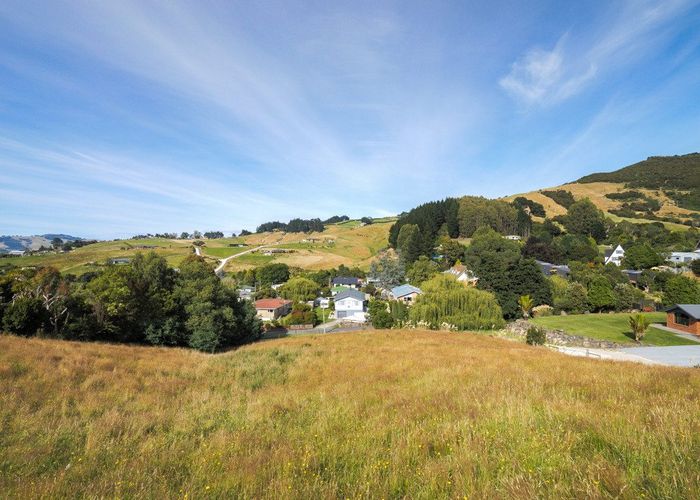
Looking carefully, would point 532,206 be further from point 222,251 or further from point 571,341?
point 222,251

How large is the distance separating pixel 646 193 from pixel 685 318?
146650mm

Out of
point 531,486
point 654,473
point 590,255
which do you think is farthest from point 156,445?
point 590,255

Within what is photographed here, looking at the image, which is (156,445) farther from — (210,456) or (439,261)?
(439,261)

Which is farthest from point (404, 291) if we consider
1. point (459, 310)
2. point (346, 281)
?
point (346, 281)

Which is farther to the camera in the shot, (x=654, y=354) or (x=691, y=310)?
(x=691, y=310)

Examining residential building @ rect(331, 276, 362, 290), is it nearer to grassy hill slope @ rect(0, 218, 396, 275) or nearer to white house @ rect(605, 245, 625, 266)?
grassy hill slope @ rect(0, 218, 396, 275)

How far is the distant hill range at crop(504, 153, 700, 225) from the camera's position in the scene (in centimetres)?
11472

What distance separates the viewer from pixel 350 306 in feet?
205

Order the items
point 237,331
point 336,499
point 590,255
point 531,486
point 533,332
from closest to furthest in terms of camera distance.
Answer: point 531,486, point 336,499, point 533,332, point 237,331, point 590,255

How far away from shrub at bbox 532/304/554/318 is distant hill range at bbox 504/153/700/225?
9269 cm

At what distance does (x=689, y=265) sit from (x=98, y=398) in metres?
89.9

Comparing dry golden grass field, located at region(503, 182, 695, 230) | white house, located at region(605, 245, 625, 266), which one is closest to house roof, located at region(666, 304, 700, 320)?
white house, located at region(605, 245, 625, 266)

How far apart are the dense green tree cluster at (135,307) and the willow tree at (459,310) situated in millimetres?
23064

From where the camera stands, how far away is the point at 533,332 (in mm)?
27641
